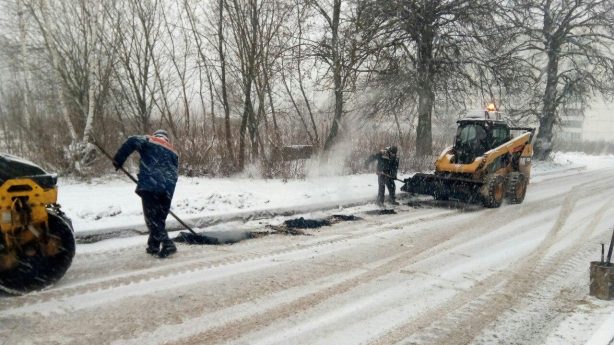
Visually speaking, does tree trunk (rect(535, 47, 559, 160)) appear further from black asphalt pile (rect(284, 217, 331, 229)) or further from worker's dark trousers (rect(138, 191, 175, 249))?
worker's dark trousers (rect(138, 191, 175, 249))

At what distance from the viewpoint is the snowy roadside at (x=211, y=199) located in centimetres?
764

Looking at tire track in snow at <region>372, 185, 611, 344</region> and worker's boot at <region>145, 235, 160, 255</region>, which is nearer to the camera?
tire track in snow at <region>372, 185, 611, 344</region>

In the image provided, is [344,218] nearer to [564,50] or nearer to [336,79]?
[336,79]

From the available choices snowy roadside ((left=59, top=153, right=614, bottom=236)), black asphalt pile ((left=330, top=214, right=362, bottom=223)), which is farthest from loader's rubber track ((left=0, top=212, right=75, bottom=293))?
black asphalt pile ((left=330, top=214, right=362, bottom=223))

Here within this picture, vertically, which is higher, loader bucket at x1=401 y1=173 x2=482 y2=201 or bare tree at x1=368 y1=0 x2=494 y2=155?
bare tree at x1=368 y1=0 x2=494 y2=155

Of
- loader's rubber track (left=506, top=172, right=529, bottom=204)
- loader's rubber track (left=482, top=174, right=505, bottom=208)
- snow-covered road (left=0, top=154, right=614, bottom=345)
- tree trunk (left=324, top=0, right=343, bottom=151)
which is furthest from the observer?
tree trunk (left=324, top=0, right=343, bottom=151)

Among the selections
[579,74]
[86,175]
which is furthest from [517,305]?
[579,74]

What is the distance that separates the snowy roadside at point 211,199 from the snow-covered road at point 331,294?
3.19ft

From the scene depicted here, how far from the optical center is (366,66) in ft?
56.5

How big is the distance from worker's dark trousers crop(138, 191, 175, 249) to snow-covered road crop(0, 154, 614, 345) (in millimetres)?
251

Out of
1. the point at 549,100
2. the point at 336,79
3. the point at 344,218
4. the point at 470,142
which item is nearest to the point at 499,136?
the point at 470,142

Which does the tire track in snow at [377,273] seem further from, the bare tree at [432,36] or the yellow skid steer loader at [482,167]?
the bare tree at [432,36]

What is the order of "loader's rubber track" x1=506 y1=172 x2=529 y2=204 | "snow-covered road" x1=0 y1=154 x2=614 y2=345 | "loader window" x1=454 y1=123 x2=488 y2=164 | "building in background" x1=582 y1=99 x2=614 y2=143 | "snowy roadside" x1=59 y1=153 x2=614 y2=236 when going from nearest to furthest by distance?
"snow-covered road" x1=0 y1=154 x2=614 y2=345
"snowy roadside" x1=59 y1=153 x2=614 y2=236
"loader's rubber track" x1=506 y1=172 x2=529 y2=204
"loader window" x1=454 y1=123 x2=488 y2=164
"building in background" x1=582 y1=99 x2=614 y2=143

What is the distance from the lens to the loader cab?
11938 millimetres
